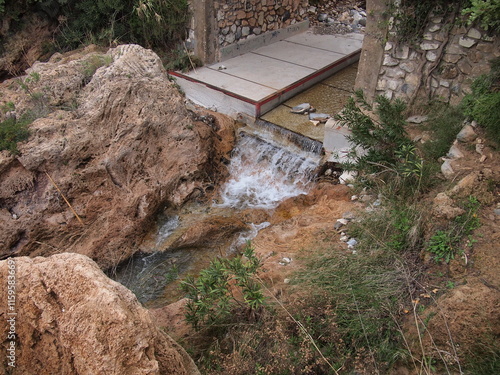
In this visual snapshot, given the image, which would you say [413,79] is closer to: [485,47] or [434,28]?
[434,28]

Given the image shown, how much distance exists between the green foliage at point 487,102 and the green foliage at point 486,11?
0.47 m

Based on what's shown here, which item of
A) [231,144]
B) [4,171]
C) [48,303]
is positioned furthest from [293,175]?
[48,303]

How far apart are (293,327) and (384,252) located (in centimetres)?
114

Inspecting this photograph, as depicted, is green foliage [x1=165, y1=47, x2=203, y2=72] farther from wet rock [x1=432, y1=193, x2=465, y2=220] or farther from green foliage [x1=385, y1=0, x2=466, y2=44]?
wet rock [x1=432, y1=193, x2=465, y2=220]

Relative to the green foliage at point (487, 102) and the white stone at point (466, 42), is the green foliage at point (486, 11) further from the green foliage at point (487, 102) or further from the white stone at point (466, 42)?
the green foliage at point (487, 102)

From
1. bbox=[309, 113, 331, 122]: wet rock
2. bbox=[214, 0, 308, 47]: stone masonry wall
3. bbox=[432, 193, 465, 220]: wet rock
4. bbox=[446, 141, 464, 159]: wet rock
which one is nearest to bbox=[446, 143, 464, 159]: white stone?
bbox=[446, 141, 464, 159]: wet rock

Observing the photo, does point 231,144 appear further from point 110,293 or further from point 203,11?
point 110,293

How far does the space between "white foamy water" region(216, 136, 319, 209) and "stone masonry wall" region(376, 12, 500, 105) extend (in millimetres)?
1593

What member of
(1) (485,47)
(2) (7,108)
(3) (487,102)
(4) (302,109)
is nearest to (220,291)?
(3) (487,102)

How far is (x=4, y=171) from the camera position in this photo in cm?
542

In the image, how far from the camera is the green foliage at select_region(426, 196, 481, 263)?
3357 millimetres

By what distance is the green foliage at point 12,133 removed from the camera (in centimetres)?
534

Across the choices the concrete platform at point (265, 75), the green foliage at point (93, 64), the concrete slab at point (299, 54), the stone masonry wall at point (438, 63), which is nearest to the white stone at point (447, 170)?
the stone masonry wall at point (438, 63)

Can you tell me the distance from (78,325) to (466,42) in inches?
194
